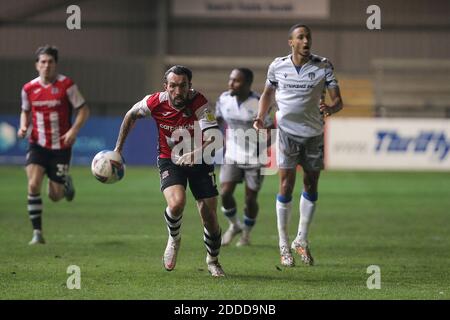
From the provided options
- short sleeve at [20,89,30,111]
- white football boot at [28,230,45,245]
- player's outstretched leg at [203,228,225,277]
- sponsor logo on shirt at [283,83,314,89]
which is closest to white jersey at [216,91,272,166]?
sponsor logo on shirt at [283,83,314,89]

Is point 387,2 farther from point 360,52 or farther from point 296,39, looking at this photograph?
point 296,39

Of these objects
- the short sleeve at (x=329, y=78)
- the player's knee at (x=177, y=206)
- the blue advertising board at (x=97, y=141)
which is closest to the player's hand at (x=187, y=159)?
the player's knee at (x=177, y=206)

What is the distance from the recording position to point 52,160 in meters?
13.1

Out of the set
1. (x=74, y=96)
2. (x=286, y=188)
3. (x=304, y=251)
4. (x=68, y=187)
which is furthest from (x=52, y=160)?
(x=304, y=251)

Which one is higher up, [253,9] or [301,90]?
[253,9]

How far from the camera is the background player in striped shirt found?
378 inches

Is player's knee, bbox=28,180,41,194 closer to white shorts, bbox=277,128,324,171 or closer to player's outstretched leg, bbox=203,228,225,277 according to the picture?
white shorts, bbox=277,128,324,171

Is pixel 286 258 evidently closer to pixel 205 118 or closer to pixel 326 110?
pixel 326 110

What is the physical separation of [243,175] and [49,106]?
2663 millimetres

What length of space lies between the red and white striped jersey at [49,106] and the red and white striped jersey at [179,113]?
3511 millimetres

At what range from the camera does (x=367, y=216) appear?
1708 cm

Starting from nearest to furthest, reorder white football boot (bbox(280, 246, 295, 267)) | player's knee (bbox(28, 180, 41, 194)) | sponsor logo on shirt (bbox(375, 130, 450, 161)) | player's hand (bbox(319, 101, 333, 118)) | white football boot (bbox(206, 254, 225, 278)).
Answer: white football boot (bbox(206, 254, 225, 278)) < player's hand (bbox(319, 101, 333, 118)) < white football boot (bbox(280, 246, 295, 267)) < player's knee (bbox(28, 180, 41, 194)) < sponsor logo on shirt (bbox(375, 130, 450, 161))

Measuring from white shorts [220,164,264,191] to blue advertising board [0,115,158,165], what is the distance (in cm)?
1750
